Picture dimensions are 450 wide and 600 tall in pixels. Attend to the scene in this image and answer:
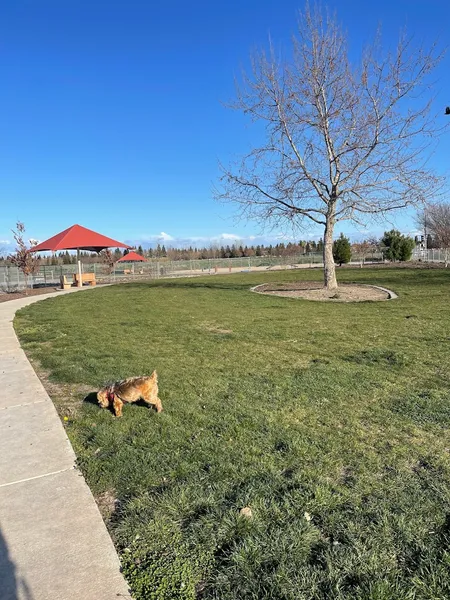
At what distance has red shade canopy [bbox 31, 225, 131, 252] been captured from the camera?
21.1m

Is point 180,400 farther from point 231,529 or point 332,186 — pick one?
point 332,186

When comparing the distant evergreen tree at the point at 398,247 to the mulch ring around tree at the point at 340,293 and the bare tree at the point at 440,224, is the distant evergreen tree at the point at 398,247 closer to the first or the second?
the bare tree at the point at 440,224

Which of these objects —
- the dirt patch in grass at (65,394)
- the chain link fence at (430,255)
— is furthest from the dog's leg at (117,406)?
the chain link fence at (430,255)

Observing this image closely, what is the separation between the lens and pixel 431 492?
2.36 m

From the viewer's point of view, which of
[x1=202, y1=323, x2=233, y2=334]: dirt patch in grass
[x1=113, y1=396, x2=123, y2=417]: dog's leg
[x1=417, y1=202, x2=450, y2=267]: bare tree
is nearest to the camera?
[x1=113, y1=396, x2=123, y2=417]: dog's leg

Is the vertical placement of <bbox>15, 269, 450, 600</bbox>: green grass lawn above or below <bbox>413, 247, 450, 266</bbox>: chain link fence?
below

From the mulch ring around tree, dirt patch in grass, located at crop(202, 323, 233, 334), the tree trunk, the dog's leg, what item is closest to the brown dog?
the dog's leg

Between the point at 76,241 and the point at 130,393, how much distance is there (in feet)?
64.3

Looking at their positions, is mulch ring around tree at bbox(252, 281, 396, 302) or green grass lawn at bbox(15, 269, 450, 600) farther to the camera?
mulch ring around tree at bbox(252, 281, 396, 302)

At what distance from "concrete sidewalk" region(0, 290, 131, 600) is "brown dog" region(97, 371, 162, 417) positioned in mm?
494

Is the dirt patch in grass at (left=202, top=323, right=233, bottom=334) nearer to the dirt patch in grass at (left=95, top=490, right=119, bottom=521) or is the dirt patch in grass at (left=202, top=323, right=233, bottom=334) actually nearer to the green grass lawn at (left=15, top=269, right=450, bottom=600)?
the green grass lawn at (left=15, top=269, right=450, bottom=600)

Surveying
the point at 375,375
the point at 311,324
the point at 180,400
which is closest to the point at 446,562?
the point at 180,400

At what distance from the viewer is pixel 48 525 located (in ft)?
7.03

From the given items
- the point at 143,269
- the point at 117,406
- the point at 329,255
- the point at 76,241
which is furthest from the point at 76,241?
the point at 117,406
